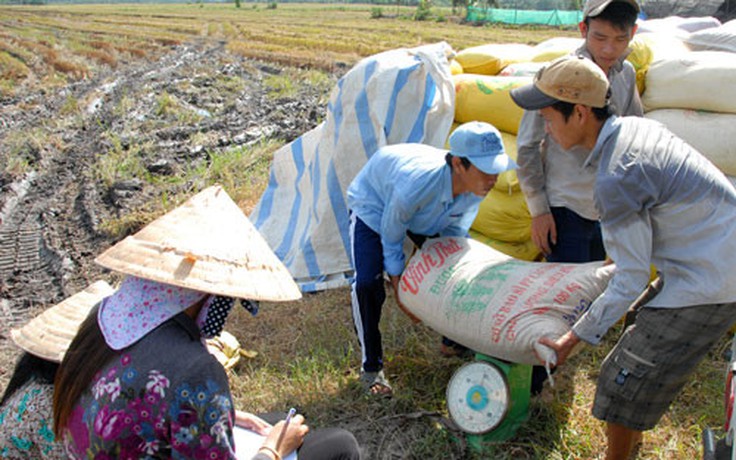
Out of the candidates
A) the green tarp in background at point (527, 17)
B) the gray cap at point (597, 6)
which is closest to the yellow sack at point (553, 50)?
the gray cap at point (597, 6)

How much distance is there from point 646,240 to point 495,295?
602mm

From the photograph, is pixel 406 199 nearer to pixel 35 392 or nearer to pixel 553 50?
pixel 35 392

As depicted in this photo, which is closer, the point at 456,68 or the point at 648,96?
the point at 648,96

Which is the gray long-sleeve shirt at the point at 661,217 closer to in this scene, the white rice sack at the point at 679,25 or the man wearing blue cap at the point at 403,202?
the man wearing blue cap at the point at 403,202

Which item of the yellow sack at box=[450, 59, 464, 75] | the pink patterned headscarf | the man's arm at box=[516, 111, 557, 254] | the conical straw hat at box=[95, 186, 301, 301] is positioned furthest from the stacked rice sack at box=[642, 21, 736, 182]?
the pink patterned headscarf

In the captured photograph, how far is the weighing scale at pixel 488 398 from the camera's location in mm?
2070

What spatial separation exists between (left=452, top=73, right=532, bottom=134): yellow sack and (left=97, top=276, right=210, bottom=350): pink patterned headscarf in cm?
231

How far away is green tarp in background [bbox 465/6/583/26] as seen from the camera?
32.8 m

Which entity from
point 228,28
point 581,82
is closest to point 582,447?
point 581,82

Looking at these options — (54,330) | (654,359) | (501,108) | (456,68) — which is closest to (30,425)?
(54,330)

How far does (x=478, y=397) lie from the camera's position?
6.95ft

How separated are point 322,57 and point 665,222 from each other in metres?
15.6

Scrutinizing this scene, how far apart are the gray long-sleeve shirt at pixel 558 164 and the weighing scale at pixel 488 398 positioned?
2.29 feet

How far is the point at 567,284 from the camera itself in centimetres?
199
